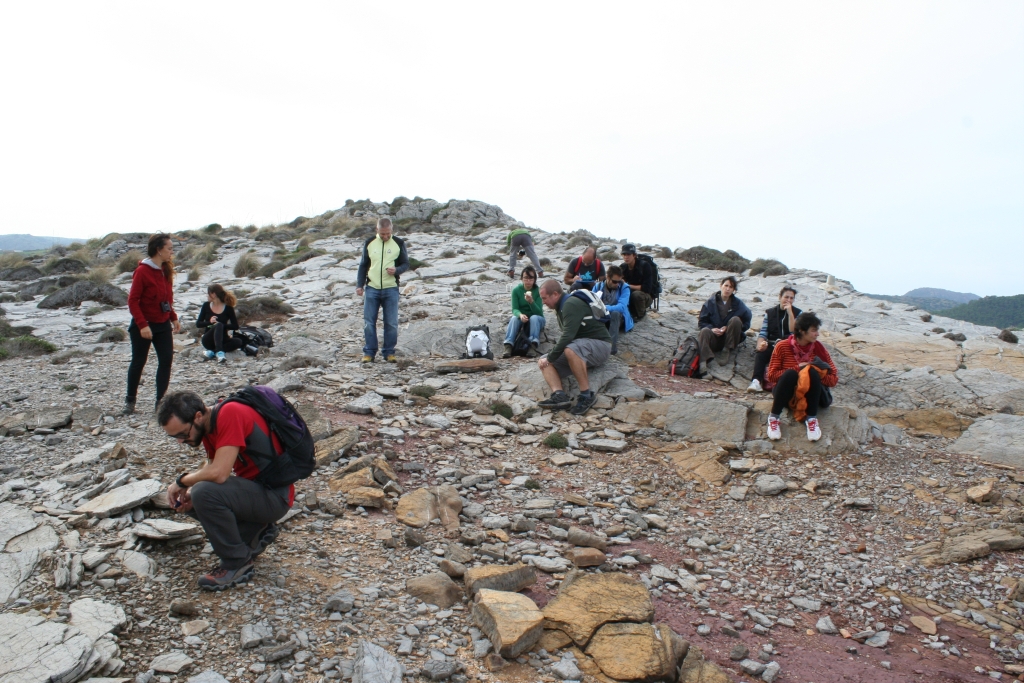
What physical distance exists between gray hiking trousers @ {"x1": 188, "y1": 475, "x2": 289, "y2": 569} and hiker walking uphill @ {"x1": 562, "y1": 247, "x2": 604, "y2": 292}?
7.51m

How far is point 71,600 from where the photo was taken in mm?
3449

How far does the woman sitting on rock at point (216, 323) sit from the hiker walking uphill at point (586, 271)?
596cm

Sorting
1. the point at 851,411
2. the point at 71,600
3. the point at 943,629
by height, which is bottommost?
the point at 943,629

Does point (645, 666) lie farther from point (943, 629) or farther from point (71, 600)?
point (71, 600)

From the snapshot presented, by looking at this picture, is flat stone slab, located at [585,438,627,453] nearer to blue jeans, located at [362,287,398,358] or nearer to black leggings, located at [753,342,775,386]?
black leggings, located at [753,342,775,386]

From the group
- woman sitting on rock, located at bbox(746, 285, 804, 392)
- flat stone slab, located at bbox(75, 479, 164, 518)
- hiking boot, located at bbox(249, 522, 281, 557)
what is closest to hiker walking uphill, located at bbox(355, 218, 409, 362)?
flat stone slab, located at bbox(75, 479, 164, 518)

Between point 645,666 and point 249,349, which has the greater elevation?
point 249,349

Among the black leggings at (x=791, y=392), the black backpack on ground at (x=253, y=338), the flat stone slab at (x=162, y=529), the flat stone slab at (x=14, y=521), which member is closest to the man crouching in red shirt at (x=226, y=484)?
the flat stone slab at (x=162, y=529)

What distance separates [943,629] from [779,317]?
5.04m

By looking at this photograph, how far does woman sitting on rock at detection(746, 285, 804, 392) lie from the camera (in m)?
8.48

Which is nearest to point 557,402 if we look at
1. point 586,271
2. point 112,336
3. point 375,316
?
point 375,316

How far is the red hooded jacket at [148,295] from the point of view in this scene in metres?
6.34

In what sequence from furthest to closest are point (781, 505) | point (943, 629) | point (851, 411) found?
point (851, 411) < point (781, 505) < point (943, 629)

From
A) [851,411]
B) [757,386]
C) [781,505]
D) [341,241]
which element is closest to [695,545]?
[781,505]
